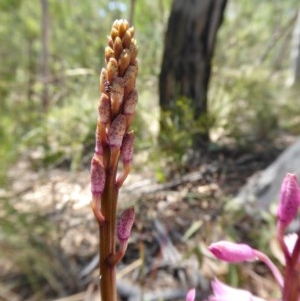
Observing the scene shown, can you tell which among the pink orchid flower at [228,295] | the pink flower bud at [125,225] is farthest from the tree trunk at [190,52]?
the pink flower bud at [125,225]

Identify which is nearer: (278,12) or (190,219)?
(190,219)

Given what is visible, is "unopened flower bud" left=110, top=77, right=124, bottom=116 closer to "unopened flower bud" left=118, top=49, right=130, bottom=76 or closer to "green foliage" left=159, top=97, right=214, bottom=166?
"unopened flower bud" left=118, top=49, right=130, bottom=76

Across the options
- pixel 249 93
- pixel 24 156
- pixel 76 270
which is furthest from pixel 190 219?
pixel 249 93

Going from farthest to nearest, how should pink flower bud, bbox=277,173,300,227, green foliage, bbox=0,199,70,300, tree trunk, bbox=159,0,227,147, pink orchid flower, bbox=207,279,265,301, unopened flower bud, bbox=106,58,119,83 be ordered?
tree trunk, bbox=159,0,227,147, green foliage, bbox=0,199,70,300, pink orchid flower, bbox=207,279,265,301, pink flower bud, bbox=277,173,300,227, unopened flower bud, bbox=106,58,119,83

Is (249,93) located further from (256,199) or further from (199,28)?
(256,199)

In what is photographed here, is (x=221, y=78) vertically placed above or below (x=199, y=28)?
below

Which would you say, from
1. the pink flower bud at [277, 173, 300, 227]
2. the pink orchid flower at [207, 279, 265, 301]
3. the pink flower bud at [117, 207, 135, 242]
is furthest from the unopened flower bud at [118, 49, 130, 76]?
the pink orchid flower at [207, 279, 265, 301]
